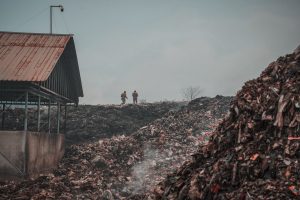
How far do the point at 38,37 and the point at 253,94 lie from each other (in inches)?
479

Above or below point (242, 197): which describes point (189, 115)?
above

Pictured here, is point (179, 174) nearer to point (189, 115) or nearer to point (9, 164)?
point (9, 164)

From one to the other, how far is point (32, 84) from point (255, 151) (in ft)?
32.6

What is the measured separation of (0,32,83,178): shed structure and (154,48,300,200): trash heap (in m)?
7.13

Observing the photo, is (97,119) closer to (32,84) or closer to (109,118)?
(109,118)

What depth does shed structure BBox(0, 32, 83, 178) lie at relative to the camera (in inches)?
489

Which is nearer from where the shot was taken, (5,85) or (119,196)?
(119,196)

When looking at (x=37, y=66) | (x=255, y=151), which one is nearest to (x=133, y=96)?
(x=37, y=66)

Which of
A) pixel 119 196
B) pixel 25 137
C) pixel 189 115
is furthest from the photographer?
pixel 189 115

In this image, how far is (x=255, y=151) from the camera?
664cm

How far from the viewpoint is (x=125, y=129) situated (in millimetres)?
21328

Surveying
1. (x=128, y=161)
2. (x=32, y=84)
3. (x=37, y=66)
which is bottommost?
(x=128, y=161)

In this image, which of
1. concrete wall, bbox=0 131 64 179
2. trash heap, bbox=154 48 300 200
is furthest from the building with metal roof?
trash heap, bbox=154 48 300 200

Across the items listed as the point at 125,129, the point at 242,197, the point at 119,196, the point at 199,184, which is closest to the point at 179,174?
the point at 199,184
